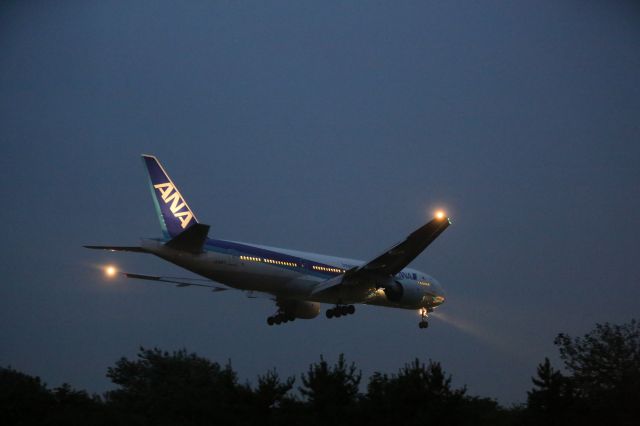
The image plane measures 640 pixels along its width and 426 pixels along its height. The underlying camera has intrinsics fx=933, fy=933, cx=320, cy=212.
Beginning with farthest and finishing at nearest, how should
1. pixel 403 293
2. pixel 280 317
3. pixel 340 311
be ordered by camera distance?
pixel 280 317 → pixel 403 293 → pixel 340 311

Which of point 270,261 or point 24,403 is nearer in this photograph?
point 270,261

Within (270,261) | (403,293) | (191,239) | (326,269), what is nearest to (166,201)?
(191,239)

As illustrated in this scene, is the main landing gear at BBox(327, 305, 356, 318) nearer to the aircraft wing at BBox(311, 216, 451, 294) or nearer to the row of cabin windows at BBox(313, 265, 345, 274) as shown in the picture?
the aircraft wing at BBox(311, 216, 451, 294)

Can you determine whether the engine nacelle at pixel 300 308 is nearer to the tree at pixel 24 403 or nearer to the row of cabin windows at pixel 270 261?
the row of cabin windows at pixel 270 261

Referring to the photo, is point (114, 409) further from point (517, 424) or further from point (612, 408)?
point (612, 408)

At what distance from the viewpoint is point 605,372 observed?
168 feet

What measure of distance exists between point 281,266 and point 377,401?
779 centimetres

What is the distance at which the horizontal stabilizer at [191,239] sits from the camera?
38812 mm

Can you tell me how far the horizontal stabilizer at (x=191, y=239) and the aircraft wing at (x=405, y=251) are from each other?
807 centimetres

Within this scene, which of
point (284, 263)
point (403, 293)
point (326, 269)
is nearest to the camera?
point (284, 263)

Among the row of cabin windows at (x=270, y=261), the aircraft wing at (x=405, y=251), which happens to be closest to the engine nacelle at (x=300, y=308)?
the row of cabin windows at (x=270, y=261)

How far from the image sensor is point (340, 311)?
45.7 meters

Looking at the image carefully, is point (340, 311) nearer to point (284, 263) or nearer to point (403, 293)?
point (403, 293)

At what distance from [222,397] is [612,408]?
20010mm
